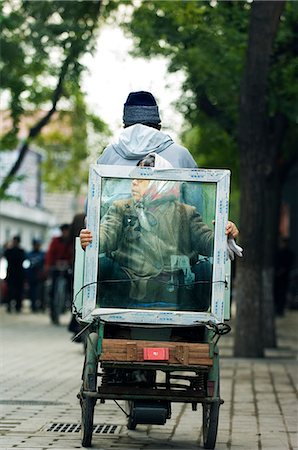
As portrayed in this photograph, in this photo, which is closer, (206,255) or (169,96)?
(206,255)

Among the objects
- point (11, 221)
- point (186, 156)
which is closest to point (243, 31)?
point (186, 156)

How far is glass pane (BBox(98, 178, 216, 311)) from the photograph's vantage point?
805 cm

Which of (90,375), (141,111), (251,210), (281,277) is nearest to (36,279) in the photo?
(281,277)

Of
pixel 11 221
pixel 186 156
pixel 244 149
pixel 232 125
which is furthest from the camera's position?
pixel 11 221

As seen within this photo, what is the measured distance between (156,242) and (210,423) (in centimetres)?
117

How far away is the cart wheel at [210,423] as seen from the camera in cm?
813

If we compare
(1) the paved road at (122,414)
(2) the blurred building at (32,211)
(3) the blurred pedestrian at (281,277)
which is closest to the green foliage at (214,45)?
(1) the paved road at (122,414)

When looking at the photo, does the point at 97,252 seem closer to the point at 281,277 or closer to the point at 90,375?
the point at 90,375

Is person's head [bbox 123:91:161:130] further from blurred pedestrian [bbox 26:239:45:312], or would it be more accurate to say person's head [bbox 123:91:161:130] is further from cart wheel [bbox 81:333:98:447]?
blurred pedestrian [bbox 26:239:45:312]

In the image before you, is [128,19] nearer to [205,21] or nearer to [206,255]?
[205,21]

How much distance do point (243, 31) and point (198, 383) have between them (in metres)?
10.7

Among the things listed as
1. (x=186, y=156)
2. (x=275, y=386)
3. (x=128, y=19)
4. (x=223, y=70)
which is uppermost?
(x=128, y=19)

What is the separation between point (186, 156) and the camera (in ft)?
28.0

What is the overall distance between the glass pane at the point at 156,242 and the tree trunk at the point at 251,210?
8.19m
